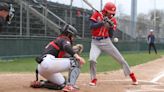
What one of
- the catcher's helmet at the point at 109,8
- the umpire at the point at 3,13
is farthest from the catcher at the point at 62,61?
the catcher's helmet at the point at 109,8

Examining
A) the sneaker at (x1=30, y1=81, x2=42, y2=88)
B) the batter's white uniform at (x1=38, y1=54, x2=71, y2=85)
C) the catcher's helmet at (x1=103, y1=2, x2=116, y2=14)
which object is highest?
the catcher's helmet at (x1=103, y1=2, x2=116, y2=14)

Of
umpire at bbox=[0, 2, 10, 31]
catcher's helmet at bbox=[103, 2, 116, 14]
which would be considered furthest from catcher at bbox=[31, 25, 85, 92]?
catcher's helmet at bbox=[103, 2, 116, 14]

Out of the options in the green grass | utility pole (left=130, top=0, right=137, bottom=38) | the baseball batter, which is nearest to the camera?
the baseball batter

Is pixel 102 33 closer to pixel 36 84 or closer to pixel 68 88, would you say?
pixel 36 84

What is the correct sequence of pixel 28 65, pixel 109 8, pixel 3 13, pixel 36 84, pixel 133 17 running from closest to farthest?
pixel 3 13 < pixel 36 84 < pixel 109 8 < pixel 28 65 < pixel 133 17

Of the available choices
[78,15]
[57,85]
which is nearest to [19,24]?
[78,15]

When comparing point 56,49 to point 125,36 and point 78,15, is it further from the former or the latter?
point 125,36

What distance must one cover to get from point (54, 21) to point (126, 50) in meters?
11.9

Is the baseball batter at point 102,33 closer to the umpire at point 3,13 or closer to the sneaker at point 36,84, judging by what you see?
the sneaker at point 36,84

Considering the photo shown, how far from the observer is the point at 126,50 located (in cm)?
3769

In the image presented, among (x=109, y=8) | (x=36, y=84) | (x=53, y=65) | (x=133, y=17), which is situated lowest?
(x=36, y=84)

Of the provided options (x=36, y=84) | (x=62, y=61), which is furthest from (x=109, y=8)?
(x=36, y=84)

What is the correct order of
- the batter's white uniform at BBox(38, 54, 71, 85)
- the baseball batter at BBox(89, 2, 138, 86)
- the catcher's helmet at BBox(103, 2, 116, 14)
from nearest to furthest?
the batter's white uniform at BBox(38, 54, 71, 85)
the baseball batter at BBox(89, 2, 138, 86)
the catcher's helmet at BBox(103, 2, 116, 14)

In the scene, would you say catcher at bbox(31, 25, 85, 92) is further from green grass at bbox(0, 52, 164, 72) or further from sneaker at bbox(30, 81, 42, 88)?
green grass at bbox(0, 52, 164, 72)
